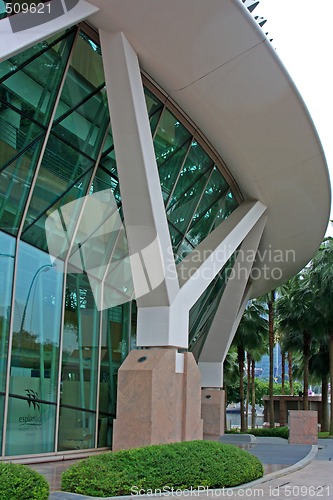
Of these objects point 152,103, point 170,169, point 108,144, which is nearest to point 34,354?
point 108,144

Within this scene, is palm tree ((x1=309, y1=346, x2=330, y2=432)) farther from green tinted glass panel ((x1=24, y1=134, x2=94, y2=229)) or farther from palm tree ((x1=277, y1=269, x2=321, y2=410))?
green tinted glass panel ((x1=24, y1=134, x2=94, y2=229))

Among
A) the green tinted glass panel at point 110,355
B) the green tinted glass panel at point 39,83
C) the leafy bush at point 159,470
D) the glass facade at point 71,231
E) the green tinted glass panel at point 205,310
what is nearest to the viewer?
the leafy bush at point 159,470

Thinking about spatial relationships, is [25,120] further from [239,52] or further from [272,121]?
[272,121]

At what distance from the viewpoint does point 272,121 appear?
1580cm

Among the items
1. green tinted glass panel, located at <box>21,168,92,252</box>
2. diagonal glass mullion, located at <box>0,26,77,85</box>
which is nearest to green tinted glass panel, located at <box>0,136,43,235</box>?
green tinted glass panel, located at <box>21,168,92,252</box>

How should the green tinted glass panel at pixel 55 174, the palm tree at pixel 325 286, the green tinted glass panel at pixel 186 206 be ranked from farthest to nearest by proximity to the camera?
the palm tree at pixel 325 286 → the green tinted glass panel at pixel 186 206 → the green tinted glass panel at pixel 55 174

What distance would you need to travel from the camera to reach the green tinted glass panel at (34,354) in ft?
49.2

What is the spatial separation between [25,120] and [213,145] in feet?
21.5

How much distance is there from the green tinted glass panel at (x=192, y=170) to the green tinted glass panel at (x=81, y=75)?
4.58 meters

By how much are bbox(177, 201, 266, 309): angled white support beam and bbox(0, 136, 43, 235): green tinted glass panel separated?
15.0 feet

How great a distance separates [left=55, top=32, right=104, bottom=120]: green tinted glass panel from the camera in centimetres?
1396

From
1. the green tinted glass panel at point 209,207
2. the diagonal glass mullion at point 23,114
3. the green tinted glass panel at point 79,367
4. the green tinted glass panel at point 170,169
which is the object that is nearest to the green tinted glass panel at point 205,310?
the green tinted glass panel at point 209,207

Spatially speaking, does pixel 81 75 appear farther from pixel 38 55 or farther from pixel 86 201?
pixel 86 201

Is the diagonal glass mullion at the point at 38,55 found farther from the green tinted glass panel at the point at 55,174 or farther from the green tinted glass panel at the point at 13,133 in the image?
the green tinted glass panel at the point at 55,174
